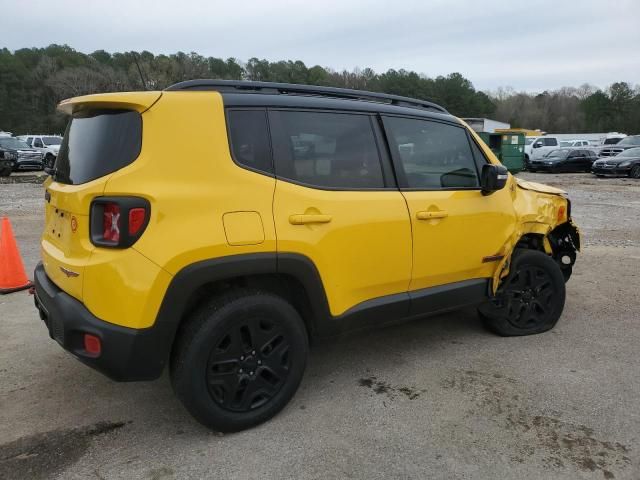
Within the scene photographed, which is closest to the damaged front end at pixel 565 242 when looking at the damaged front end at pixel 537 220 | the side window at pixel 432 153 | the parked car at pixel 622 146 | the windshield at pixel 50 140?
the damaged front end at pixel 537 220

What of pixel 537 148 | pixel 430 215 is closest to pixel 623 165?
pixel 537 148

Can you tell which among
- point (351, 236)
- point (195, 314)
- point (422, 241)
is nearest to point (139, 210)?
point (195, 314)

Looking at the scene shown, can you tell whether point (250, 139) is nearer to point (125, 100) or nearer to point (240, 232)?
point (240, 232)

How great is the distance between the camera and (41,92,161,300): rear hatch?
249 centimetres

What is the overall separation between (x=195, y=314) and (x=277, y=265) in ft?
1.61

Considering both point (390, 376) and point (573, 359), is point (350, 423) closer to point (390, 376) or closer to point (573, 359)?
point (390, 376)

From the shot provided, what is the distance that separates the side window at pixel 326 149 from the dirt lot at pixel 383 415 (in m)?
1.36

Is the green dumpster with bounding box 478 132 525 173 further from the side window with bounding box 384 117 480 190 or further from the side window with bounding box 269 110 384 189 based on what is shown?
the side window with bounding box 269 110 384 189

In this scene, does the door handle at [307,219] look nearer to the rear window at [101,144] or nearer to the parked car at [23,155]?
the rear window at [101,144]

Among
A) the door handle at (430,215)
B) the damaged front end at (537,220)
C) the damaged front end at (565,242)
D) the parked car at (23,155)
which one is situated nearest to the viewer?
the door handle at (430,215)

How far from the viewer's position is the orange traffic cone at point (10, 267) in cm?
517

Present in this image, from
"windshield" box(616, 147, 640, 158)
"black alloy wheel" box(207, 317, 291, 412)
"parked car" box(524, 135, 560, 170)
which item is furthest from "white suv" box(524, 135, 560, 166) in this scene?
"black alloy wheel" box(207, 317, 291, 412)

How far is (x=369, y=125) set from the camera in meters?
3.27

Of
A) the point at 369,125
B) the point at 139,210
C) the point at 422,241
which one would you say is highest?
the point at 369,125
